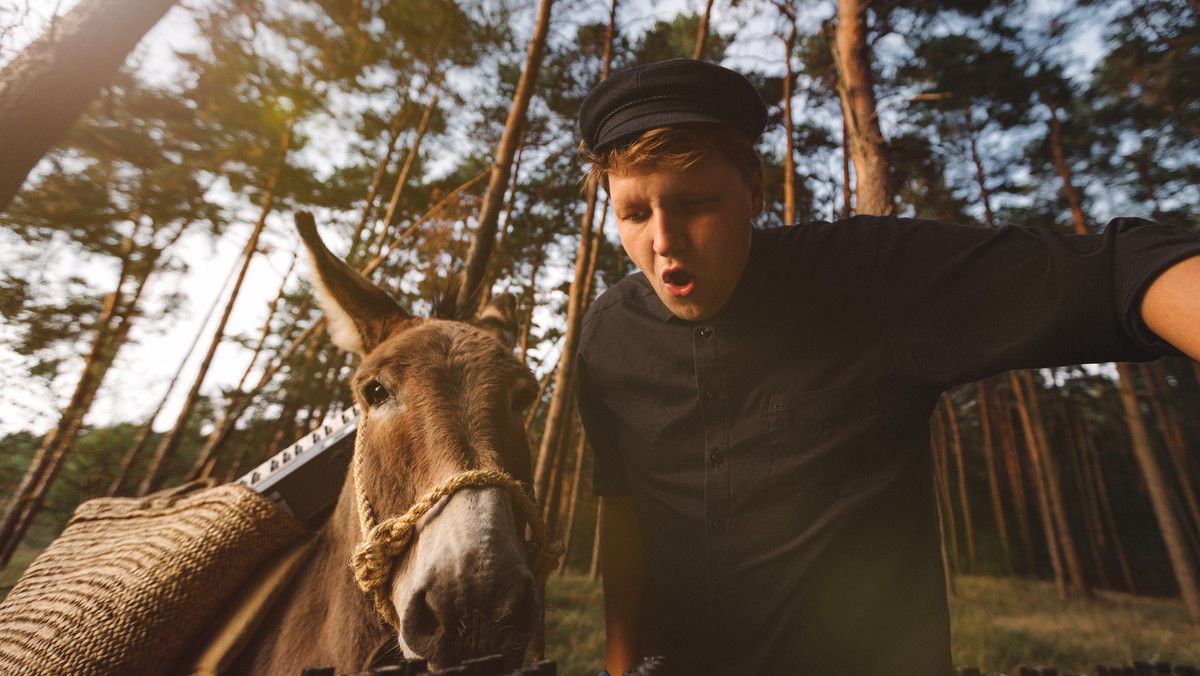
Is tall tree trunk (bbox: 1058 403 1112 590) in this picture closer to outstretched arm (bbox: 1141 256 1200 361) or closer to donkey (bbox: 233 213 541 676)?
outstretched arm (bbox: 1141 256 1200 361)

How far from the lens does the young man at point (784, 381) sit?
1562mm

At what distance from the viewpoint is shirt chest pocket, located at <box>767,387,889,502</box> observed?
1.66 metres

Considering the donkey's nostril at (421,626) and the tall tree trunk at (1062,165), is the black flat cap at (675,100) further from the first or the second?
the tall tree trunk at (1062,165)

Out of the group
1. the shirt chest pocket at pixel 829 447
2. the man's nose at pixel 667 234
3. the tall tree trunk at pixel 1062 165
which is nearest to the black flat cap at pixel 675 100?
the man's nose at pixel 667 234

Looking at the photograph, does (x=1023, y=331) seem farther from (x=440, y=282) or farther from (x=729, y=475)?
(x=440, y=282)

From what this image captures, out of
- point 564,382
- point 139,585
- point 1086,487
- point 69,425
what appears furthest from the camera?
point 1086,487

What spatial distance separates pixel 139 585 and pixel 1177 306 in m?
3.36

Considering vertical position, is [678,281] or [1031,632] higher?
[678,281]

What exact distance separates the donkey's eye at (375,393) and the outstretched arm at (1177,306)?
238cm

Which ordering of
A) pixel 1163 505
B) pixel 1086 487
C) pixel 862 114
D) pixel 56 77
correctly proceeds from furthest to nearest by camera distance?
pixel 1086 487
pixel 1163 505
pixel 862 114
pixel 56 77

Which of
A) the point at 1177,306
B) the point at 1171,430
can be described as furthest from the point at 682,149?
the point at 1171,430

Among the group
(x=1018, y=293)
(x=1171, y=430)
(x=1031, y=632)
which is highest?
(x=1171, y=430)

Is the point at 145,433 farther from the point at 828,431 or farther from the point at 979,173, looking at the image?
the point at 979,173

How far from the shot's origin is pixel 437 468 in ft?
5.67
